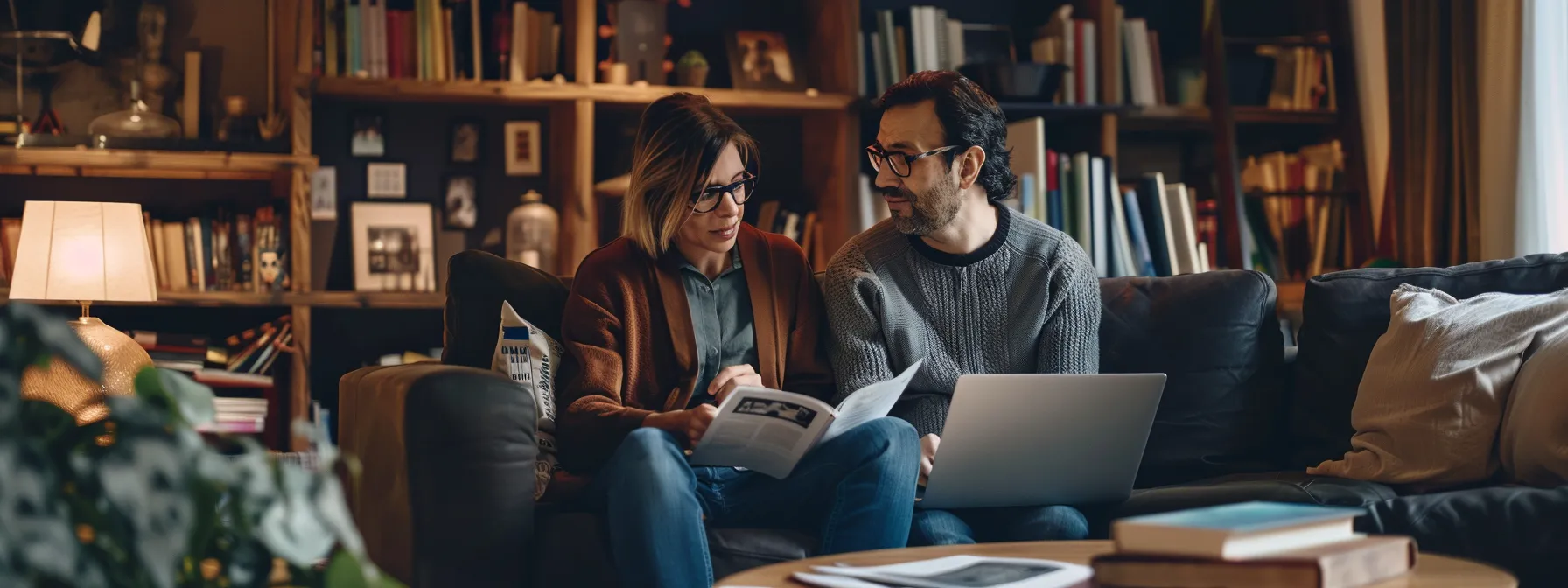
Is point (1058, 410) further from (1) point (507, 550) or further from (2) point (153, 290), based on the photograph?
(2) point (153, 290)

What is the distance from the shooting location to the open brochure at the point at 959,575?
1.19m

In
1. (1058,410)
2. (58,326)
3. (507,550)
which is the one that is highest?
(58,326)

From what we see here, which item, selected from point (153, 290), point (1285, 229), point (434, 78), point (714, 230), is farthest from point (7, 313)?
point (1285, 229)

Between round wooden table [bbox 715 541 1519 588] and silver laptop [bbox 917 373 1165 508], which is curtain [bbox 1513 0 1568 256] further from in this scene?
round wooden table [bbox 715 541 1519 588]

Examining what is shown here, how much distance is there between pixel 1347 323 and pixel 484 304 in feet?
4.77

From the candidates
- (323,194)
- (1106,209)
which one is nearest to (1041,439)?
(1106,209)

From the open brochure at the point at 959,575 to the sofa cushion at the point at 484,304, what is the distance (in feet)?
3.43

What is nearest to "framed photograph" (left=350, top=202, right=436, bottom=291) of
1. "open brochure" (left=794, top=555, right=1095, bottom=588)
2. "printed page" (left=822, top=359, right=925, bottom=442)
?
"printed page" (left=822, top=359, right=925, bottom=442)

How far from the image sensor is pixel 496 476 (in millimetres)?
1793

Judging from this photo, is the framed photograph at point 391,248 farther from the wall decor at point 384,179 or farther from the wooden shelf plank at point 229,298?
the wooden shelf plank at point 229,298

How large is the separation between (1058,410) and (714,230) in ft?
2.05

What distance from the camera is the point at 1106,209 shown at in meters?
3.60

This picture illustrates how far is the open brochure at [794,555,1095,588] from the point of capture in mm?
1190

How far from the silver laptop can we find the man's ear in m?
0.54
